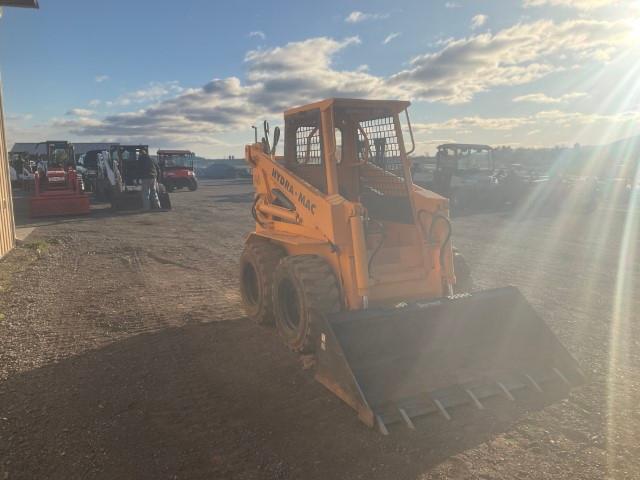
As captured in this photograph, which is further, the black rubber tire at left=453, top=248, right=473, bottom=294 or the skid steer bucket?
the black rubber tire at left=453, top=248, right=473, bottom=294

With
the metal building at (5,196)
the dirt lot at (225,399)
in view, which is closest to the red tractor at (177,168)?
the metal building at (5,196)

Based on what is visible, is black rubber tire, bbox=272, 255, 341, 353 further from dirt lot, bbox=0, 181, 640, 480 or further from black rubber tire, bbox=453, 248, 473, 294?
black rubber tire, bbox=453, 248, 473, 294

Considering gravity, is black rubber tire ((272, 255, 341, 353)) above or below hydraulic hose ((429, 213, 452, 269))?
below

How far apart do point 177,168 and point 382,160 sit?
2439 centimetres

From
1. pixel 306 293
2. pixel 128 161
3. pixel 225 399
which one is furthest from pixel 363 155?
pixel 128 161

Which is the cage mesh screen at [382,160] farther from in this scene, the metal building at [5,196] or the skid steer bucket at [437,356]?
the metal building at [5,196]

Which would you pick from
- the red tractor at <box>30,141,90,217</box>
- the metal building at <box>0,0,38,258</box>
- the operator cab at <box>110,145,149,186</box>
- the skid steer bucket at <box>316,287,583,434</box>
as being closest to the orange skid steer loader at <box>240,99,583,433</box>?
the skid steer bucket at <box>316,287,583,434</box>

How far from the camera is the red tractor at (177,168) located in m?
27.5

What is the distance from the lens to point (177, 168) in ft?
92.3

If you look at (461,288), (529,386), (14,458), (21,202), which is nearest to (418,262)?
(461,288)

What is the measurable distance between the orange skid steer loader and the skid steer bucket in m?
0.01

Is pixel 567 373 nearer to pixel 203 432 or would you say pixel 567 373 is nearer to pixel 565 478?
pixel 565 478

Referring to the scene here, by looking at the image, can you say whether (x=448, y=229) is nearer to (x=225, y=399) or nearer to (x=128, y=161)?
(x=225, y=399)

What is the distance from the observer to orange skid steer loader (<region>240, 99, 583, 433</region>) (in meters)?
4.01
